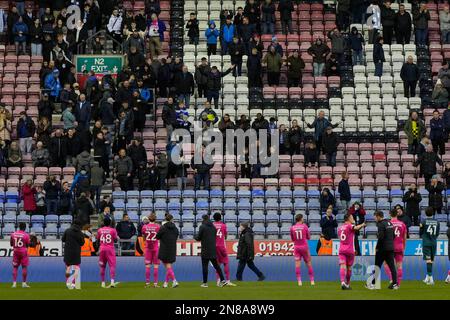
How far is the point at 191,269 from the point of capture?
40031mm

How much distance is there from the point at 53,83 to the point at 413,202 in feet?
45.5

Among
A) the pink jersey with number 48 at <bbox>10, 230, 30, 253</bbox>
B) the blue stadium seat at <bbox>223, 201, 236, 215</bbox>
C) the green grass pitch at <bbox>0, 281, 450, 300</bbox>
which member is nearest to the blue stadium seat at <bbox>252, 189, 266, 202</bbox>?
the blue stadium seat at <bbox>223, 201, 236, 215</bbox>

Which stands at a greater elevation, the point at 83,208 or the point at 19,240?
the point at 83,208

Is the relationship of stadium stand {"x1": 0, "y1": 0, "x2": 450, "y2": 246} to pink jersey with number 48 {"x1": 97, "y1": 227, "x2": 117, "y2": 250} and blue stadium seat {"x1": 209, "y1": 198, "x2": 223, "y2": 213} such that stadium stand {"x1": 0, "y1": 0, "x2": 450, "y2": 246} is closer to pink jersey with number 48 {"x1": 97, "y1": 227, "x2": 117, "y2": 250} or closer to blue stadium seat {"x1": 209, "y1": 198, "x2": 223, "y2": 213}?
blue stadium seat {"x1": 209, "y1": 198, "x2": 223, "y2": 213}

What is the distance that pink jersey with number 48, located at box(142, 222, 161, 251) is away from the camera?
1430 inches

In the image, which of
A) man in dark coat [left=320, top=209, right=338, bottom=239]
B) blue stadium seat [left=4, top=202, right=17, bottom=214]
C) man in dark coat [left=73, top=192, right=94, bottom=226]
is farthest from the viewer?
blue stadium seat [left=4, top=202, right=17, bottom=214]

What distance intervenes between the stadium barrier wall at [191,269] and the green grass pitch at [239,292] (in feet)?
7.69

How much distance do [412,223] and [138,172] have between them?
370 inches

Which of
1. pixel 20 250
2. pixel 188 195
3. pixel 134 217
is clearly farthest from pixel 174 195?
pixel 20 250

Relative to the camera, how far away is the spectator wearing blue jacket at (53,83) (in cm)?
4941

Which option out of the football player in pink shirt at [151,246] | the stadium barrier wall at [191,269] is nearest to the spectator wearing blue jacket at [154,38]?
the stadium barrier wall at [191,269]

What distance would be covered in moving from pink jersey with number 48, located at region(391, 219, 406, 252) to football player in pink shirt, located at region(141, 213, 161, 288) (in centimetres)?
629

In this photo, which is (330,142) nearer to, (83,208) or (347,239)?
(83,208)

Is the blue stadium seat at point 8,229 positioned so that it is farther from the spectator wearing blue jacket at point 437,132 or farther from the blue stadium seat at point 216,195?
the spectator wearing blue jacket at point 437,132
